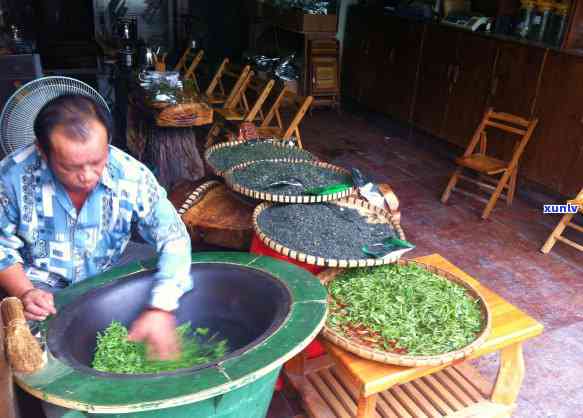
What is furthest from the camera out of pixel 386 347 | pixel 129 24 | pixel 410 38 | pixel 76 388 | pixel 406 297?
pixel 410 38

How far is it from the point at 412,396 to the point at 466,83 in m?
3.89

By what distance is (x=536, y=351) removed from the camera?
8.59ft

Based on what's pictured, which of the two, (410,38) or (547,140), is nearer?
(547,140)

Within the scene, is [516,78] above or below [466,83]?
A: above

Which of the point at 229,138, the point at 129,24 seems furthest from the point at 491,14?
the point at 129,24

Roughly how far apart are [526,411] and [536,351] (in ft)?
1.56

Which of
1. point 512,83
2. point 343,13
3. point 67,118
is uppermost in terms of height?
point 343,13

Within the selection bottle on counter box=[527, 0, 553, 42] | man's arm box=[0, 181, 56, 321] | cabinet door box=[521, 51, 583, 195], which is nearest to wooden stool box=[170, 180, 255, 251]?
man's arm box=[0, 181, 56, 321]

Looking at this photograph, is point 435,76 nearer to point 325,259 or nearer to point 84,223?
point 325,259

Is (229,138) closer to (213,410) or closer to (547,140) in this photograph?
(547,140)

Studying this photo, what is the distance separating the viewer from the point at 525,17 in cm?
465

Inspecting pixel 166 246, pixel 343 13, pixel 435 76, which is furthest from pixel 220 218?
pixel 343 13

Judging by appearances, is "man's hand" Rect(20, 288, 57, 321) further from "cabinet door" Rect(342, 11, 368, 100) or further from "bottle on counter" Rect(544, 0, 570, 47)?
"cabinet door" Rect(342, 11, 368, 100)

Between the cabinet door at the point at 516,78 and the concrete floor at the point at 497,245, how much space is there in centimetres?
74
